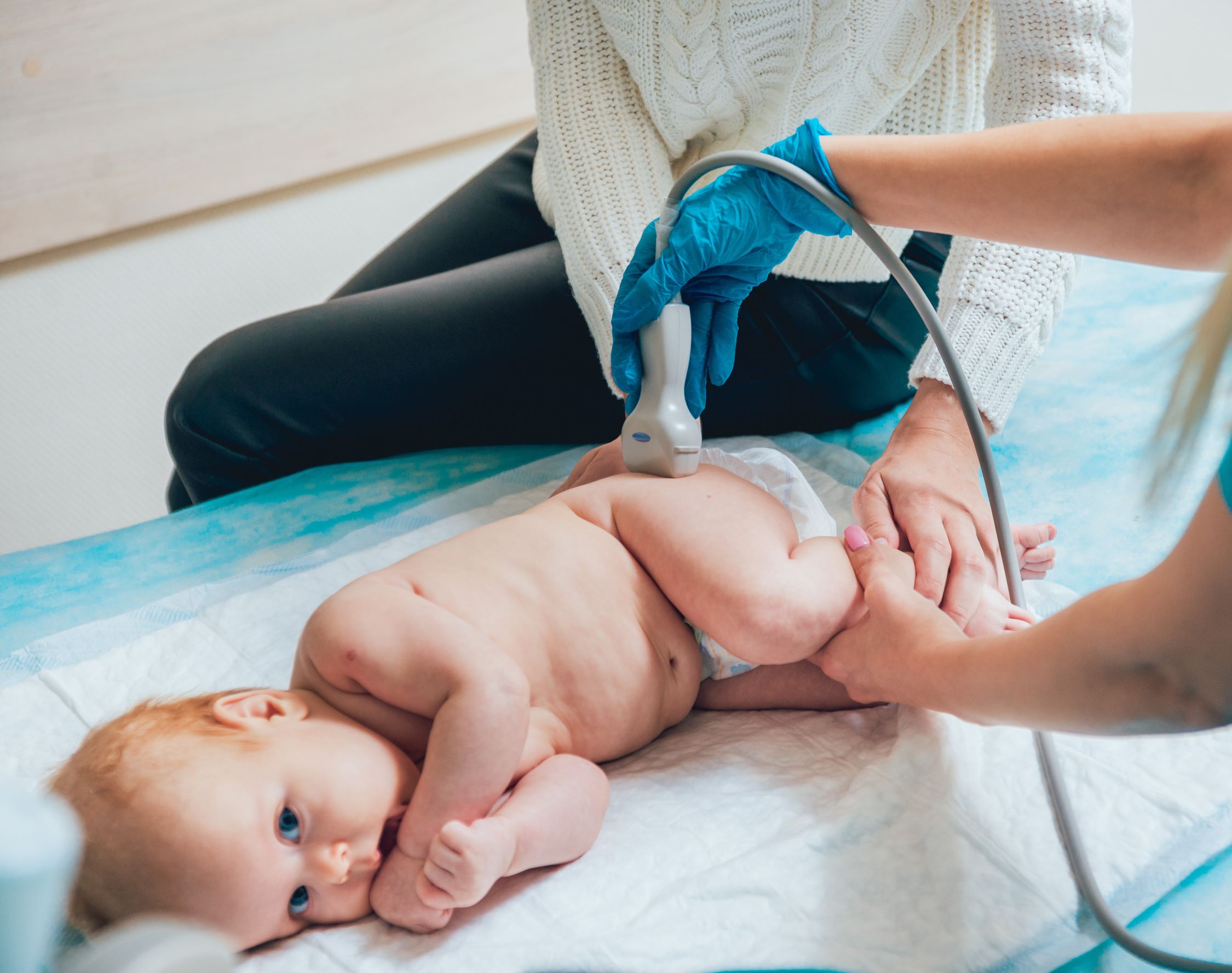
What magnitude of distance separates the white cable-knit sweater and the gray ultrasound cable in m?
0.25

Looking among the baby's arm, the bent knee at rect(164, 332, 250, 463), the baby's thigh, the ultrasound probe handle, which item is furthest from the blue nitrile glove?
the bent knee at rect(164, 332, 250, 463)

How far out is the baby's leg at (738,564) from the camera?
819mm

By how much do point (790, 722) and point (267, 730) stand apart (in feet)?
1.57

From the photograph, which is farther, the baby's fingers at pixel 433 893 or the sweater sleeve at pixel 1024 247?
the sweater sleeve at pixel 1024 247

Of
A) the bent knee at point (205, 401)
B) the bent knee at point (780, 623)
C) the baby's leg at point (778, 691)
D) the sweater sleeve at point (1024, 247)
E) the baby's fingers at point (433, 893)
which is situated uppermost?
the sweater sleeve at point (1024, 247)

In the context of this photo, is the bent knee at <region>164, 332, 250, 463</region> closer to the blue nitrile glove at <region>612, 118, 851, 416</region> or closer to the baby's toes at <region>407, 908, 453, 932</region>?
the blue nitrile glove at <region>612, 118, 851, 416</region>

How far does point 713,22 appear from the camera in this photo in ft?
3.72

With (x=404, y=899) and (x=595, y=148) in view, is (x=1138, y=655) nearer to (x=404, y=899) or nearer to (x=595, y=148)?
(x=404, y=899)

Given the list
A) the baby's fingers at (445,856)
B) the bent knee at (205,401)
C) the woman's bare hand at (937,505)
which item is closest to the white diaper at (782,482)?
the woman's bare hand at (937,505)

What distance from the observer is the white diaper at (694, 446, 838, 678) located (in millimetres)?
999

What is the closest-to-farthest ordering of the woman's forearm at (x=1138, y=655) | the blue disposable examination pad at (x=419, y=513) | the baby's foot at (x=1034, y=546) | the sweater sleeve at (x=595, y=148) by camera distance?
1. the woman's forearm at (x=1138, y=655)
2. the baby's foot at (x=1034, y=546)
3. the blue disposable examination pad at (x=419, y=513)
4. the sweater sleeve at (x=595, y=148)

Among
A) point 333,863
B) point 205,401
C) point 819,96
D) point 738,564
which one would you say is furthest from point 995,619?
point 205,401

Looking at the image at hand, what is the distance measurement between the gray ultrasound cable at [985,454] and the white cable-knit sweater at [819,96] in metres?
0.25

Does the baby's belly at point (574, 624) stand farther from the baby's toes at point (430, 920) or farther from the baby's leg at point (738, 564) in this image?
the baby's toes at point (430, 920)
